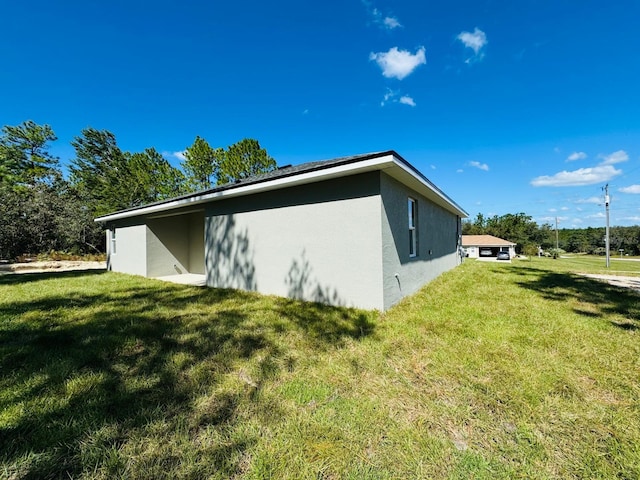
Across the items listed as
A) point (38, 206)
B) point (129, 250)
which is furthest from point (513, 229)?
point (38, 206)

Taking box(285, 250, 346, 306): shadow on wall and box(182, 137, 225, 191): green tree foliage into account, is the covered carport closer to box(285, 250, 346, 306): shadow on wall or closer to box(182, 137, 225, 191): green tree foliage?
box(285, 250, 346, 306): shadow on wall

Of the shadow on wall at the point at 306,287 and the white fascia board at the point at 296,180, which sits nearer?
the white fascia board at the point at 296,180

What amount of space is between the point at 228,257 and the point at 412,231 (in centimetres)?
518

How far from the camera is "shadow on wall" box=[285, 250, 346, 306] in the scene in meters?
5.33

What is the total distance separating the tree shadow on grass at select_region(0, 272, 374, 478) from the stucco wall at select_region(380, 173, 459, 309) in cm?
122

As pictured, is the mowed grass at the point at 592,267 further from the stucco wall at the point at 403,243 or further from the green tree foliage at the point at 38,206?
the green tree foliage at the point at 38,206

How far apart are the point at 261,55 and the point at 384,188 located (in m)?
7.98

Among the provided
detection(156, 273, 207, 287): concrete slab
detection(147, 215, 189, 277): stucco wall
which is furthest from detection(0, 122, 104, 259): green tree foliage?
detection(156, 273, 207, 287): concrete slab

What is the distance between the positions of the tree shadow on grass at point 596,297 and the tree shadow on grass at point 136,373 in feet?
14.0

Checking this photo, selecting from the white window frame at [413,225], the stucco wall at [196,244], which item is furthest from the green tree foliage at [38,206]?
the white window frame at [413,225]

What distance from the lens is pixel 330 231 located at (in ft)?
17.4

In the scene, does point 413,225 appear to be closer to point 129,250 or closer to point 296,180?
point 296,180

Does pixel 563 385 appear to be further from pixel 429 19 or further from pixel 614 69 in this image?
pixel 614 69

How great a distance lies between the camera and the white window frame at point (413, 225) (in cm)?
648
